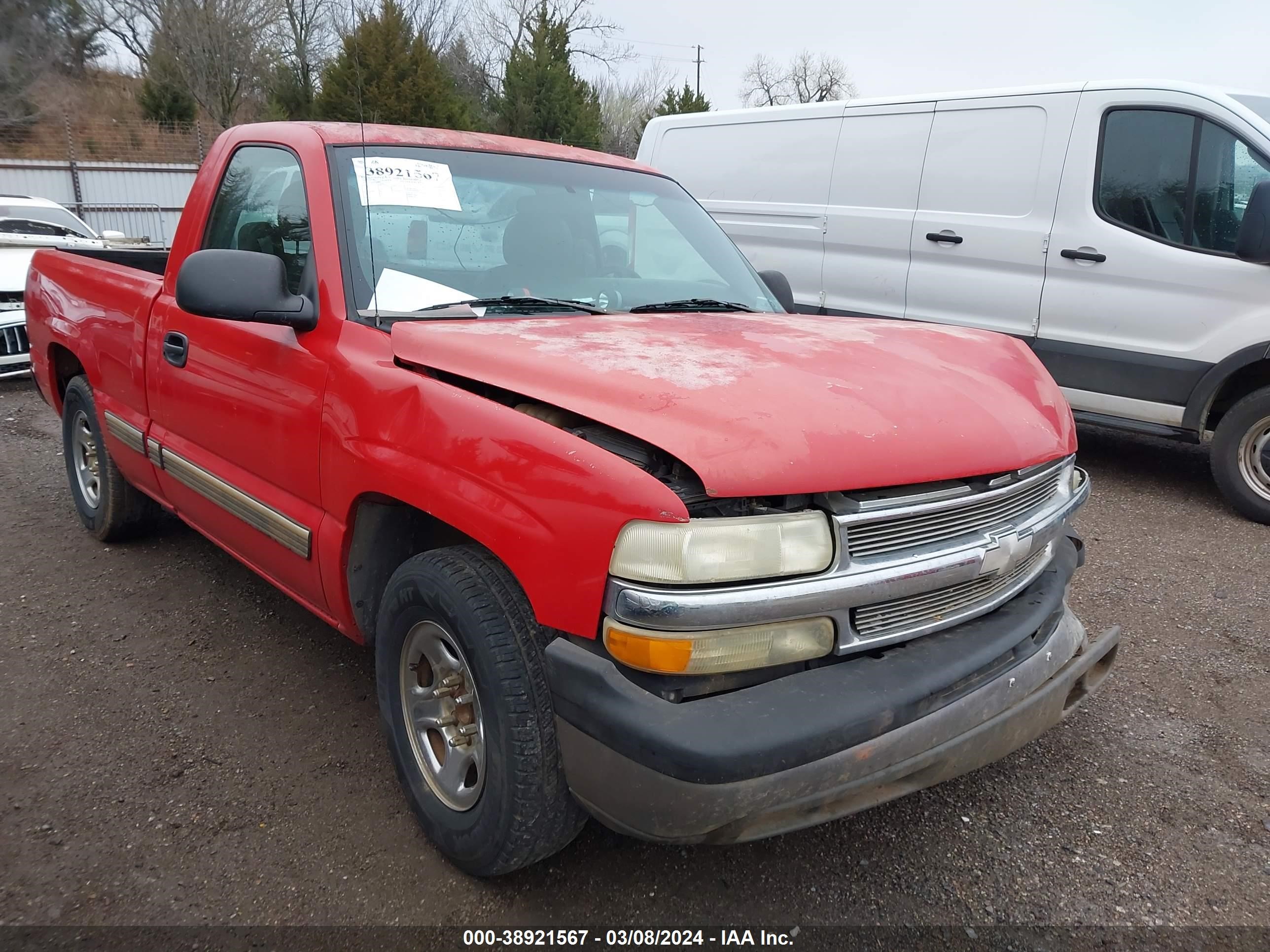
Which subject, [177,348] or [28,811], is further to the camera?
[177,348]

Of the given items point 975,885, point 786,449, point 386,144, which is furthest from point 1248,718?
point 386,144

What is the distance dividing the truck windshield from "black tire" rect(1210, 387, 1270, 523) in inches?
129

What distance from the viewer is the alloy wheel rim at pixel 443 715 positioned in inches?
86.4

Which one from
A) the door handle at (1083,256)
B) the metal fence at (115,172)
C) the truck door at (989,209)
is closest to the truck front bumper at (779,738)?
the door handle at (1083,256)

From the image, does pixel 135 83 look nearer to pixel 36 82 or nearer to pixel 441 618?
pixel 36 82

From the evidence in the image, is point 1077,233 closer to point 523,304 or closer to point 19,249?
point 523,304

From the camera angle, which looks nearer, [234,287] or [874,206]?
[234,287]

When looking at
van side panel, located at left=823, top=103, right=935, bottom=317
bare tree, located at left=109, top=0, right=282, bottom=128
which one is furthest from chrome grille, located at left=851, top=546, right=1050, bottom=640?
bare tree, located at left=109, top=0, right=282, bottom=128

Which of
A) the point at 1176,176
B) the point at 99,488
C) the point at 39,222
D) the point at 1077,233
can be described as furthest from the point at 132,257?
the point at 39,222

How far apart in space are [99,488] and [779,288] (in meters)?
3.32

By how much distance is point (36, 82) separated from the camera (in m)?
29.3

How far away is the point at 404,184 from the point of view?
2.79m

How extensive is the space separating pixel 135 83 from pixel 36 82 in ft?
10.9

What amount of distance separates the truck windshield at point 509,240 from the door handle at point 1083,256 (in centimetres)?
303
